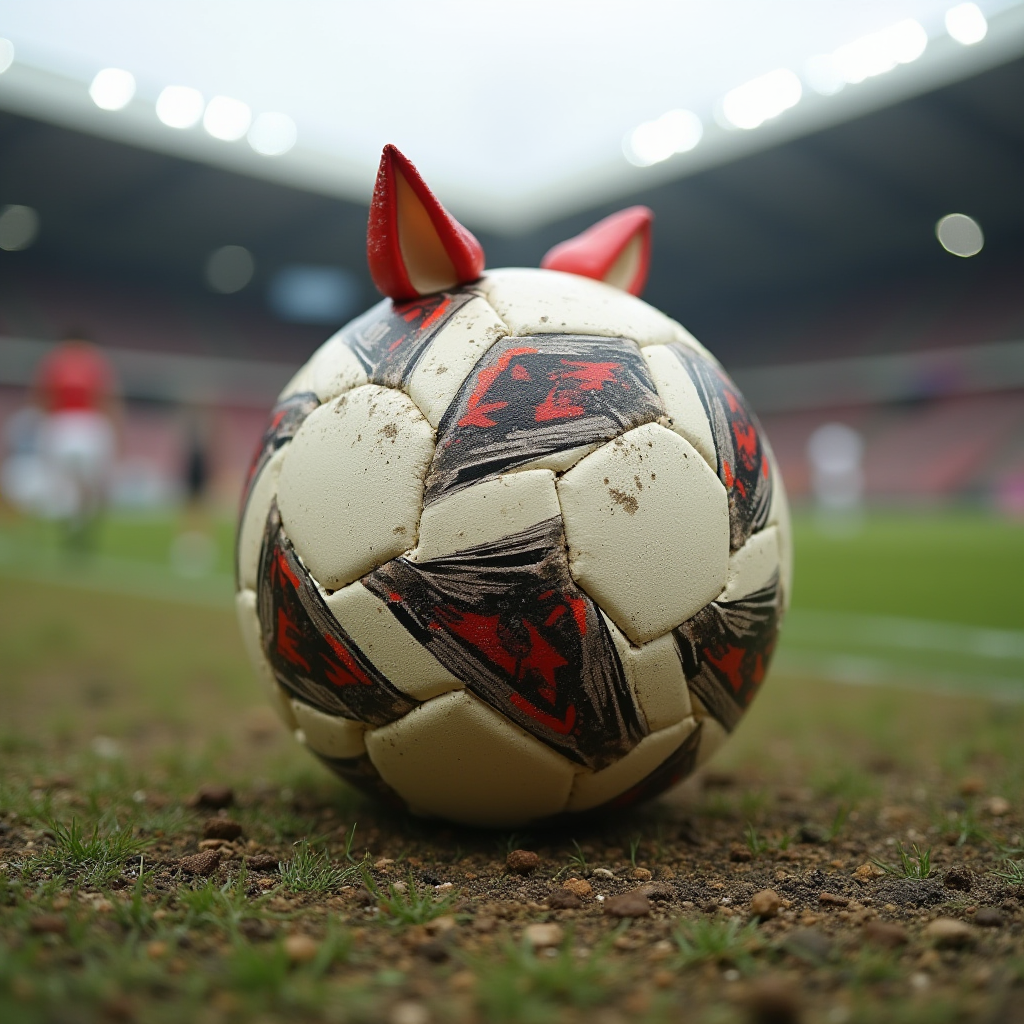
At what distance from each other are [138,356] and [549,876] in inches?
1252

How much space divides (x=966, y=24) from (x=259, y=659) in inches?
736

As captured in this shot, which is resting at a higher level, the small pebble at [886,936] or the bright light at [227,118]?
the bright light at [227,118]

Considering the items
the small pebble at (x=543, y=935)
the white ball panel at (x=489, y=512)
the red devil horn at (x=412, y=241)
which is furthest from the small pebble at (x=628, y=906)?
the red devil horn at (x=412, y=241)

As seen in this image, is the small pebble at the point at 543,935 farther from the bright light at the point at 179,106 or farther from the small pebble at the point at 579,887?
the bright light at the point at 179,106

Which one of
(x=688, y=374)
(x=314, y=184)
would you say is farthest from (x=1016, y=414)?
(x=688, y=374)

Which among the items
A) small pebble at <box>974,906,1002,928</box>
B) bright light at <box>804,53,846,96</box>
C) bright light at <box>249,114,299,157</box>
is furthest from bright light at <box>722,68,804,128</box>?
small pebble at <box>974,906,1002,928</box>

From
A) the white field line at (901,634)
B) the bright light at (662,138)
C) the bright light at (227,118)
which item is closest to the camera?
the white field line at (901,634)

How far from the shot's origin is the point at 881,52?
59.6ft

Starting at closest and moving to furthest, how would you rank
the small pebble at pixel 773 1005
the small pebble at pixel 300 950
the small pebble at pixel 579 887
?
the small pebble at pixel 773 1005
the small pebble at pixel 300 950
the small pebble at pixel 579 887

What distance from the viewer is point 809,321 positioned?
32.2 meters

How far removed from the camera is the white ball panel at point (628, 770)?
6.63 ft

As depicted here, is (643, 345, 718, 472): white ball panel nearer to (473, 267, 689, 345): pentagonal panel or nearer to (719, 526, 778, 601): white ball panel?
(473, 267, 689, 345): pentagonal panel

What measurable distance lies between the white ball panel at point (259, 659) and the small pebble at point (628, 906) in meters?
0.90

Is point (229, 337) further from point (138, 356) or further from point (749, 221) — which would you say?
point (749, 221)
